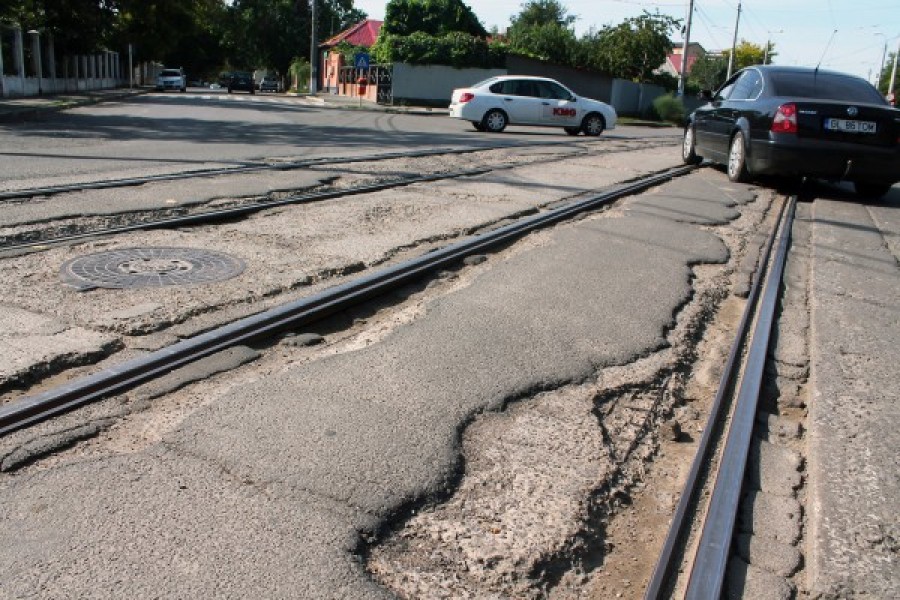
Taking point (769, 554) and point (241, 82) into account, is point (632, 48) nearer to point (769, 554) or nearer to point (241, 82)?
point (241, 82)

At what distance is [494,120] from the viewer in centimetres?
2375

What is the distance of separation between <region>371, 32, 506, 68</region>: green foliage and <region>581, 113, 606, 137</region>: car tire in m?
23.4

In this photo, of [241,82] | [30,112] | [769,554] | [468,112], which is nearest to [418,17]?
[241,82]

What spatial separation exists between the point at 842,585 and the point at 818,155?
910 centimetres

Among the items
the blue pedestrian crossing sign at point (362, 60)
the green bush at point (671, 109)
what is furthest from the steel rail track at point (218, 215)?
the green bush at point (671, 109)

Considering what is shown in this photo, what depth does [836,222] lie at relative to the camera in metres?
9.59

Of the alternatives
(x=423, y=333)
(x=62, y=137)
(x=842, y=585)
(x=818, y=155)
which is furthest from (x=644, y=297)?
(x=62, y=137)

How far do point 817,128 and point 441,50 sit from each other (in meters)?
37.9

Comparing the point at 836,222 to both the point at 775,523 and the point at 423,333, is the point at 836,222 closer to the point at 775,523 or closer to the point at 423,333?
the point at 423,333

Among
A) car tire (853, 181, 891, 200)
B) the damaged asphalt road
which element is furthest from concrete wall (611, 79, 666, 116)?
the damaged asphalt road

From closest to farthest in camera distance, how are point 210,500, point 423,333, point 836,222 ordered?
point 210,500
point 423,333
point 836,222

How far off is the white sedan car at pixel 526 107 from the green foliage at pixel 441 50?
2302 centimetres

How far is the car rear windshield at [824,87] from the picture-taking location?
11.3 meters

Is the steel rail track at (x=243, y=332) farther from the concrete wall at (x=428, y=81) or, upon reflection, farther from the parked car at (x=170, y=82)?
the parked car at (x=170, y=82)
